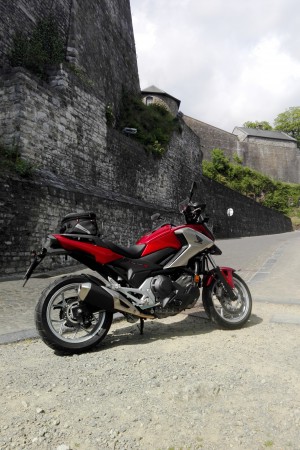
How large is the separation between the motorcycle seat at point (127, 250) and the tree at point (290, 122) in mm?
68468

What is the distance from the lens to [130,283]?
11.2 ft

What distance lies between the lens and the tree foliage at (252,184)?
37.6 meters

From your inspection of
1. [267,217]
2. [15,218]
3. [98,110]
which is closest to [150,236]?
[15,218]

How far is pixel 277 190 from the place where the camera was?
44.1 meters

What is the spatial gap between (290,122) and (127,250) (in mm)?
70111

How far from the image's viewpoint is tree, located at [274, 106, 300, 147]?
65812 millimetres

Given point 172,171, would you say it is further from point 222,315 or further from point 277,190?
point 277,190

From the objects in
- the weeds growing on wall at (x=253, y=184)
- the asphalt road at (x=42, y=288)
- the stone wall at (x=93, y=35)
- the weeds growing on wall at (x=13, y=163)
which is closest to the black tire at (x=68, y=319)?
the asphalt road at (x=42, y=288)

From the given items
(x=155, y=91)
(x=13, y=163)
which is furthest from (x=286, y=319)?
(x=155, y=91)

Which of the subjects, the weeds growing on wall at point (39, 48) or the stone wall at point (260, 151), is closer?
the weeds growing on wall at point (39, 48)

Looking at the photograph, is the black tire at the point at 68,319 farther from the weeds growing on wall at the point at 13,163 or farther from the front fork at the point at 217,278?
the weeds growing on wall at the point at 13,163

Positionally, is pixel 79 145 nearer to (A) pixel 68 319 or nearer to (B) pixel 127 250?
(B) pixel 127 250

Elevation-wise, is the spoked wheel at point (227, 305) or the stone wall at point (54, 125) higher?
the stone wall at point (54, 125)


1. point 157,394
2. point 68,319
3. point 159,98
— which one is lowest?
point 157,394
